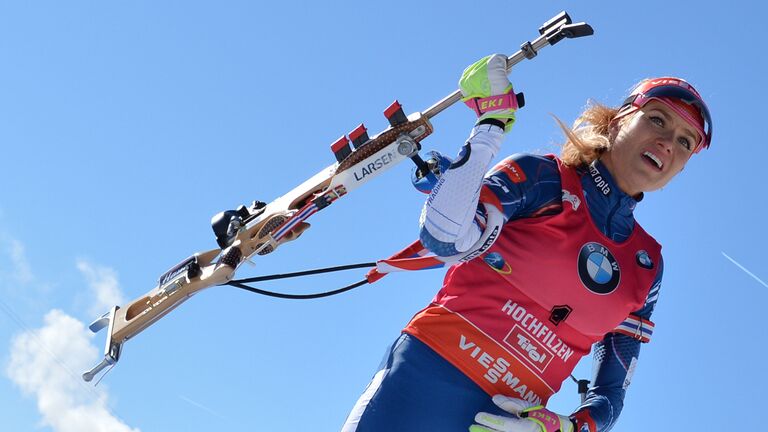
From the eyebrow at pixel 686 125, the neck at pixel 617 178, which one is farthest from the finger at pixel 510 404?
the eyebrow at pixel 686 125

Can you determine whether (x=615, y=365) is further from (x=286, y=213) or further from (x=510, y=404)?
(x=286, y=213)

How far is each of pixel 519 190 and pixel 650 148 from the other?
0.66 m

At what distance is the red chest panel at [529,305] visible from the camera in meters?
3.43

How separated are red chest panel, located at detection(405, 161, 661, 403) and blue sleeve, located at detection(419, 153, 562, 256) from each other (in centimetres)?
5

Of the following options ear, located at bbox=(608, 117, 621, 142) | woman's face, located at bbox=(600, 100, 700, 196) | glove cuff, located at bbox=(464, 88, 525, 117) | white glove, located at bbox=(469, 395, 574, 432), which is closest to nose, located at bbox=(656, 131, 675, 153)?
woman's face, located at bbox=(600, 100, 700, 196)

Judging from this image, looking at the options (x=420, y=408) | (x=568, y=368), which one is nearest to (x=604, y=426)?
(x=568, y=368)

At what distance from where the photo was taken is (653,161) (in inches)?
Answer: 143

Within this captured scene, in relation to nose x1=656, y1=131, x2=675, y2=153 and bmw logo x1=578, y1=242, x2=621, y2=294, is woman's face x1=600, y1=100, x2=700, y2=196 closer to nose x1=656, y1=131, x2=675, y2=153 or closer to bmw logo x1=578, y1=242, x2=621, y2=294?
nose x1=656, y1=131, x2=675, y2=153

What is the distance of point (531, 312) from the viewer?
11.3 ft

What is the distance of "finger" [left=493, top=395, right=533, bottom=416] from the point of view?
11.0 feet

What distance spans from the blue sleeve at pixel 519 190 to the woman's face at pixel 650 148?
0.99 ft

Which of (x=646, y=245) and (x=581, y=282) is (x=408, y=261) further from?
(x=646, y=245)

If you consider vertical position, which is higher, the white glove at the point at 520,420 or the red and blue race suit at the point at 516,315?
the red and blue race suit at the point at 516,315

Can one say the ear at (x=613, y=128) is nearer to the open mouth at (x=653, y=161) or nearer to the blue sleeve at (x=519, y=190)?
the open mouth at (x=653, y=161)
